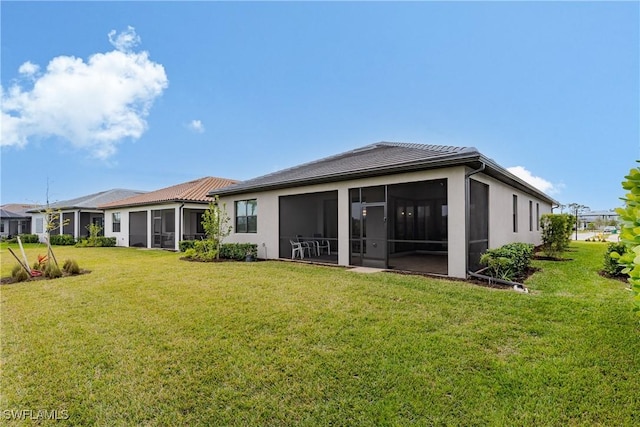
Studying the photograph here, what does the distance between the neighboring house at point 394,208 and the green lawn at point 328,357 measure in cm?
279

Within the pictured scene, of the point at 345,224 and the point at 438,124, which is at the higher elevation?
the point at 438,124

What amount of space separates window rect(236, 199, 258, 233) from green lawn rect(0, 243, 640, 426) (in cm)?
734

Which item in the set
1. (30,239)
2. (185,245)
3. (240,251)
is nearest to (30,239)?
(30,239)

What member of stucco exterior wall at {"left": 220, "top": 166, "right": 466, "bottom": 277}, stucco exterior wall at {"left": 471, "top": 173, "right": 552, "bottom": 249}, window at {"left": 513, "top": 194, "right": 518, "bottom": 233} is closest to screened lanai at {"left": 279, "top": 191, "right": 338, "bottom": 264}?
stucco exterior wall at {"left": 220, "top": 166, "right": 466, "bottom": 277}

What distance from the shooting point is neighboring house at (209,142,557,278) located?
8.09m

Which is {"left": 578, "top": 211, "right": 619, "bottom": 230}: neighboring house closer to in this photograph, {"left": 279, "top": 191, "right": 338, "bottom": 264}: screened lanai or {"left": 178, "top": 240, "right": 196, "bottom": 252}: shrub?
{"left": 279, "top": 191, "right": 338, "bottom": 264}: screened lanai

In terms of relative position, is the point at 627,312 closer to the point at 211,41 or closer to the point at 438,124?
the point at 438,124

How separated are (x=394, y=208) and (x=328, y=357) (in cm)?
1082

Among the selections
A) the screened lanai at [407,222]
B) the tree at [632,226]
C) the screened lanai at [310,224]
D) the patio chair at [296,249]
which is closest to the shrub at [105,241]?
the screened lanai at [310,224]

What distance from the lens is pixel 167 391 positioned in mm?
3102

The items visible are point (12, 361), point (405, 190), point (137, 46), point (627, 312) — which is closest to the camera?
point (12, 361)

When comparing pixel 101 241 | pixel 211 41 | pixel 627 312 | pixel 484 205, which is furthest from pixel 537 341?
pixel 101 241

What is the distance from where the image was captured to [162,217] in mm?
19547

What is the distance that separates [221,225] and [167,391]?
451 inches
